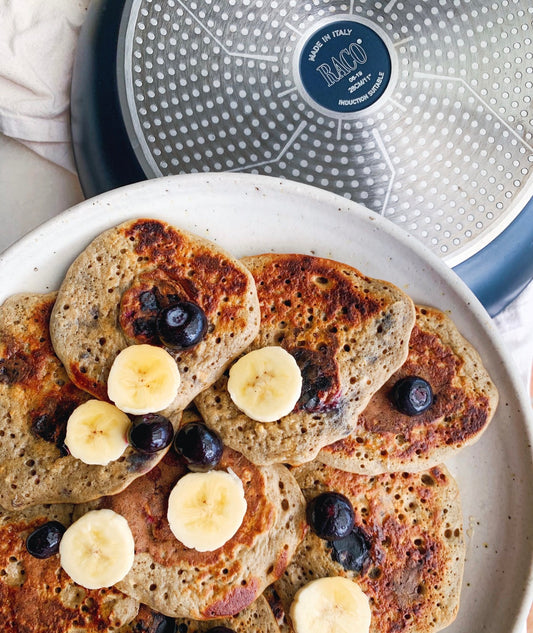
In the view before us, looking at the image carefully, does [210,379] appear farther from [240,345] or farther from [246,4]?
[246,4]

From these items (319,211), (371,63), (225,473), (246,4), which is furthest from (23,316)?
(371,63)

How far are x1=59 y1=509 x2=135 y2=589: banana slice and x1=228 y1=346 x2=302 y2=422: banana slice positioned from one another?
0.35m

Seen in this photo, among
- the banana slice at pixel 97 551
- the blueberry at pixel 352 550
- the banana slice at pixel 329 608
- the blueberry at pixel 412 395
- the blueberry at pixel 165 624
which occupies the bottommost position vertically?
the blueberry at pixel 165 624

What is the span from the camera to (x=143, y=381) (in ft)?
4.15

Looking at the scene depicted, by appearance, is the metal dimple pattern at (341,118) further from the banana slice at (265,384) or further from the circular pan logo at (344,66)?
the banana slice at (265,384)

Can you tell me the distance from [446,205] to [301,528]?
83 cm

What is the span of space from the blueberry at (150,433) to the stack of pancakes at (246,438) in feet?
0.16

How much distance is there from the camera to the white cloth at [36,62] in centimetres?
170

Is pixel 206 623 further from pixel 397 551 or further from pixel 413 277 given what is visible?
pixel 413 277

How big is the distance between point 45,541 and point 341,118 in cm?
114

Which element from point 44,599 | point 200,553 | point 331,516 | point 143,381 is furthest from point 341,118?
point 44,599

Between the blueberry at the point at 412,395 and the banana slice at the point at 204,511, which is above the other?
the blueberry at the point at 412,395

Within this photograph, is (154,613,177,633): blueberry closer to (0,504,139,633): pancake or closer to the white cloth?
(0,504,139,633): pancake

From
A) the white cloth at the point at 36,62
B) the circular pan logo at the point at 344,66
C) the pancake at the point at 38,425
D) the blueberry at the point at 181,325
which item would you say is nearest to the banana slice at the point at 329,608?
the pancake at the point at 38,425
